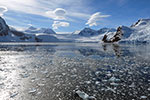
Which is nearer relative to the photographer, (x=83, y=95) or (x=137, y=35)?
(x=83, y=95)

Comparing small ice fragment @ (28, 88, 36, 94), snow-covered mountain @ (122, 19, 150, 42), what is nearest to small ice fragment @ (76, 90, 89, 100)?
small ice fragment @ (28, 88, 36, 94)

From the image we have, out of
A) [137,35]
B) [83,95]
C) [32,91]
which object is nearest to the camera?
[83,95]

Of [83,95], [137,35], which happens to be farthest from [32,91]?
[137,35]

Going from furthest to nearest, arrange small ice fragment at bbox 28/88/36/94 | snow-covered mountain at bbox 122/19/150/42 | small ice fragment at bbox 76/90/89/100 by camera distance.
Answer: snow-covered mountain at bbox 122/19/150/42, small ice fragment at bbox 28/88/36/94, small ice fragment at bbox 76/90/89/100

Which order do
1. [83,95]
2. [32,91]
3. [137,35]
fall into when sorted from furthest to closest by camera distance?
[137,35]
[32,91]
[83,95]

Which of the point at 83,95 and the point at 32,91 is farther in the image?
the point at 32,91

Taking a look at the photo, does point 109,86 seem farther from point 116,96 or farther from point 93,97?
point 93,97

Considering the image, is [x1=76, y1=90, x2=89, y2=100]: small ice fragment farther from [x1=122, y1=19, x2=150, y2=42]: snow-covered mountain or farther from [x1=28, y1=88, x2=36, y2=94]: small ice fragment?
[x1=122, y1=19, x2=150, y2=42]: snow-covered mountain

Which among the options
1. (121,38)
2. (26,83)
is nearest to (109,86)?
(26,83)

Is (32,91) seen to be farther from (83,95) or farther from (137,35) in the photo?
(137,35)

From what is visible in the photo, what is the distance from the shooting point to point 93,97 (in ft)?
16.8

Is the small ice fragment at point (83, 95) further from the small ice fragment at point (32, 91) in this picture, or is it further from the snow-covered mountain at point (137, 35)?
the snow-covered mountain at point (137, 35)

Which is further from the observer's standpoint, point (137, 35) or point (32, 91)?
point (137, 35)

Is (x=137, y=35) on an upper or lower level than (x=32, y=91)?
upper
